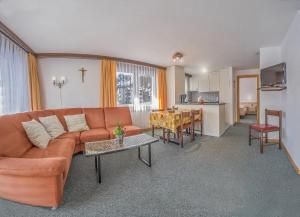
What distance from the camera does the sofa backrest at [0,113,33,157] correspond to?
1.96 meters

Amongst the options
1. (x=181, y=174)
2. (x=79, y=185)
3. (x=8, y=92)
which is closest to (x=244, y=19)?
(x=181, y=174)

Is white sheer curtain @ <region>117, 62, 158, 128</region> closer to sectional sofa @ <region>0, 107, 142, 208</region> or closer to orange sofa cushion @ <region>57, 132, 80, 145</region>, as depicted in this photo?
orange sofa cushion @ <region>57, 132, 80, 145</region>

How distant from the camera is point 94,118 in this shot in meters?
3.93

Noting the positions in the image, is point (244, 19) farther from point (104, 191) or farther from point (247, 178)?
point (104, 191)

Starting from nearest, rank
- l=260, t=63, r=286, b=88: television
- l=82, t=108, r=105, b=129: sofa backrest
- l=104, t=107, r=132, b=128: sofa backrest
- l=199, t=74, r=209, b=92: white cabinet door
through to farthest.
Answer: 1. l=260, t=63, r=286, b=88: television
2. l=82, t=108, r=105, b=129: sofa backrest
3. l=104, t=107, r=132, b=128: sofa backrest
4. l=199, t=74, r=209, b=92: white cabinet door

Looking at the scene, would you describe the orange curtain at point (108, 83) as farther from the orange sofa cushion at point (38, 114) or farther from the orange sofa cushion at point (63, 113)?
the orange sofa cushion at point (38, 114)

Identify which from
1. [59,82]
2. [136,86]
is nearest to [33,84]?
[59,82]

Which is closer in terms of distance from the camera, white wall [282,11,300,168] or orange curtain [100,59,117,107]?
white wall [282,11,300,168]

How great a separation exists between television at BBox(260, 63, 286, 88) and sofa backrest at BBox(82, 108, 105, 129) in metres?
3.86

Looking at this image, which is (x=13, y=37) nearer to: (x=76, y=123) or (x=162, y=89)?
(x=76, y=123)

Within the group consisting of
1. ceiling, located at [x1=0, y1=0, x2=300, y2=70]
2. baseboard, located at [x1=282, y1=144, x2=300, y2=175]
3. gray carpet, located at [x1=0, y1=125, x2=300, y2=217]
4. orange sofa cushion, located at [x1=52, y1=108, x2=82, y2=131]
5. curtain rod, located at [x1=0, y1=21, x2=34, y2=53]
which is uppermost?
ceiling, located at [x1=0, y1=0, x2=300, y2=70]

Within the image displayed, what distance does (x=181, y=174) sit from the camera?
7.75 ft

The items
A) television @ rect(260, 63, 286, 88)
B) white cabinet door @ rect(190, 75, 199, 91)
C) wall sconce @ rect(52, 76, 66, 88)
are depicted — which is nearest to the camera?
television @ rect(260, 63, 286, 88)

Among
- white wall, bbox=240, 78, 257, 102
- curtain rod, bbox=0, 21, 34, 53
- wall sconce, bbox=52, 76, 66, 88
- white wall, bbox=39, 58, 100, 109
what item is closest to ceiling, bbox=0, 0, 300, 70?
curtain rod, bbox=0, 21, 34, 53
